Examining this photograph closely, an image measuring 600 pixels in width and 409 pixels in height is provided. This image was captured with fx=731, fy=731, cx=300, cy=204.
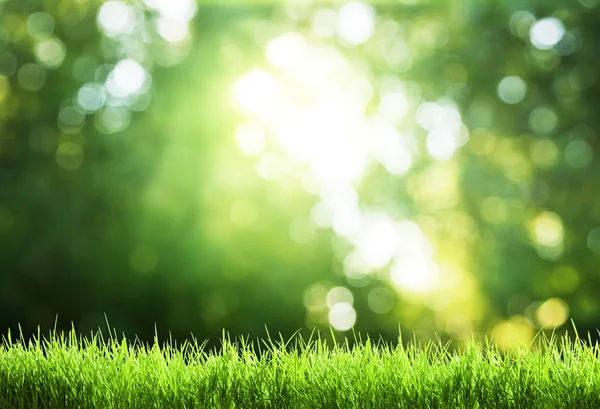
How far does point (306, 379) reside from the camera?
4.05 metres

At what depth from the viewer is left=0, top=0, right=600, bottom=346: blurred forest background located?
46.6ft

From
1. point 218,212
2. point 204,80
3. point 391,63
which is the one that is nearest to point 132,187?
point 218,212

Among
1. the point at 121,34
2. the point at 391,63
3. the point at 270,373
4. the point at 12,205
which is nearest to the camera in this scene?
the point at 270,373

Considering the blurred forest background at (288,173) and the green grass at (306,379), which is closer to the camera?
the green grass at (306,379)

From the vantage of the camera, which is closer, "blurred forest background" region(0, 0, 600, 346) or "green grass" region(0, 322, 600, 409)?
"green grass" region(0, 322, 600, 409)

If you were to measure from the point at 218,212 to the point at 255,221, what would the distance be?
2.82 feet

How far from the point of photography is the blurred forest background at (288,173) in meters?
14.2

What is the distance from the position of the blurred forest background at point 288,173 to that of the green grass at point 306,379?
385 inches

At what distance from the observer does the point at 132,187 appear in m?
14.3

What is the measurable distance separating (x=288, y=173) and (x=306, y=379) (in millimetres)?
11926

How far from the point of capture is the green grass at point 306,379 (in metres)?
3.94

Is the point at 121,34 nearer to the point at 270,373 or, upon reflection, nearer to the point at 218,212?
the point at 218,212

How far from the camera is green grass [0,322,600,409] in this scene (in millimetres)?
3941

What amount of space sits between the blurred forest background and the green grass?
385 inches
